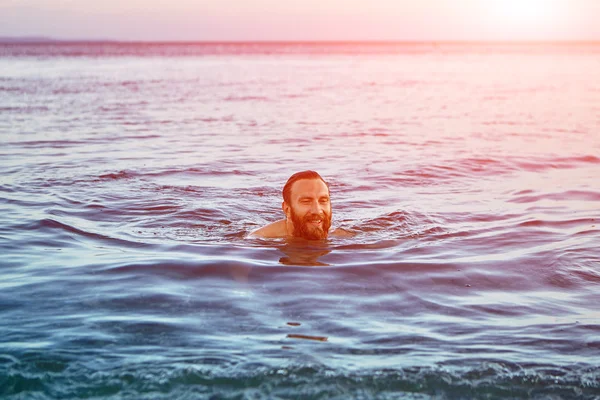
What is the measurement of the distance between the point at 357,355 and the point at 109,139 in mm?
14588

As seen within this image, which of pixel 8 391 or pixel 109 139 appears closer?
pixel 8 391

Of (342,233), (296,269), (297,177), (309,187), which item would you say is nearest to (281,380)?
(296,269)

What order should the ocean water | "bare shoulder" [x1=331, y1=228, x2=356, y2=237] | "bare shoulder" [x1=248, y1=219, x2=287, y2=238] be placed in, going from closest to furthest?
the ocean water, "bare shoulder" [x1=248, y1=219, x2=287, y2=238], "bare shoulder" [x1=331, y1=228, x2=356, y2=237]

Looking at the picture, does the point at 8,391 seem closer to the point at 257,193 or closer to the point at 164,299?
the point at 164,299

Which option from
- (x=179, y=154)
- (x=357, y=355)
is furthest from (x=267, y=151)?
(x=357, y=355)

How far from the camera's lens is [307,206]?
835 centimetres

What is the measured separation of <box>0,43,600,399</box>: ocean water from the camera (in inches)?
196

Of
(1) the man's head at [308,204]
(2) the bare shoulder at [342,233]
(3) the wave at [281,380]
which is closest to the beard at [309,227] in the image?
(1) the man's head at [308,204]

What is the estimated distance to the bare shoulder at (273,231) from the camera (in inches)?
353

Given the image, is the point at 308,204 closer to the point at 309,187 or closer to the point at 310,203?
the point at 310,203

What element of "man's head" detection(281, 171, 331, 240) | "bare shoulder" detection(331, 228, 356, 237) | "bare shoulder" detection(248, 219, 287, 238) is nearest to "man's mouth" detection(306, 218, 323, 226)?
"man's head" detection(281, 171, 331, 240)

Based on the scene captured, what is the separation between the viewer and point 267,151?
17219mm

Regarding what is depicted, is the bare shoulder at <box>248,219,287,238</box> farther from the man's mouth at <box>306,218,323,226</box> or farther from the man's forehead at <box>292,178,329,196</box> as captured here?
the man's forehead at <box>292,178,329,196</box>

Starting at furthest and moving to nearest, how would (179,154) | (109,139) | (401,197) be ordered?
1. (109,139)
2. (179,154)
3. (401,197)
